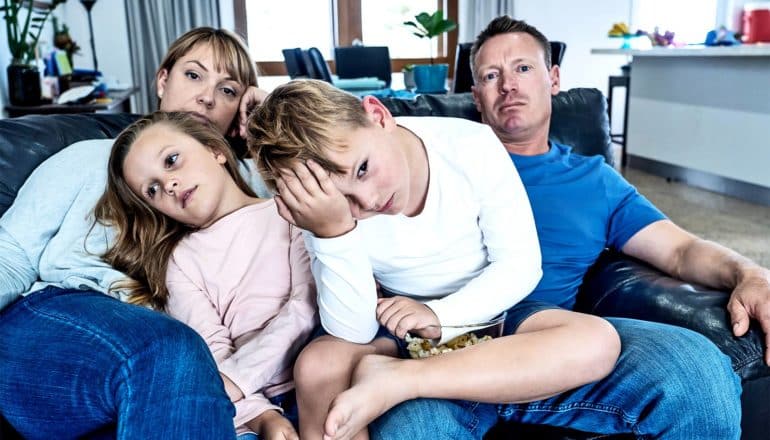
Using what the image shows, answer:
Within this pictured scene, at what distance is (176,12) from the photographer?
6.09m

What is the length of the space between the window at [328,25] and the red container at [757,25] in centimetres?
306

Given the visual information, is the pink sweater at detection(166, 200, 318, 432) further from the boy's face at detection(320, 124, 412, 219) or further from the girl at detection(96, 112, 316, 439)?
the boy's face at detection(320, 124, 412, 219)

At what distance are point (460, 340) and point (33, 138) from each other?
105cm

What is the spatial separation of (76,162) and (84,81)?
7.56 feet

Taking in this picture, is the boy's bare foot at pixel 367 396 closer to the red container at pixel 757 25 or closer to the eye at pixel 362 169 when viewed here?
the eye at pixel 362 169

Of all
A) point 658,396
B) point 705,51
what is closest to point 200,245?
point 658,396

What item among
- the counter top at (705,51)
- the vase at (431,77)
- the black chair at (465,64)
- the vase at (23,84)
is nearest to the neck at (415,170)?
the vase at (23,84)

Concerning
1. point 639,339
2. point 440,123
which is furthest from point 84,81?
point 639,339

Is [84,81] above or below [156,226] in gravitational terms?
above

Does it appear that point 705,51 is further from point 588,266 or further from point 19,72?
point 19,72

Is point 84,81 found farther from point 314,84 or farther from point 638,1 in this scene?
point 638,1

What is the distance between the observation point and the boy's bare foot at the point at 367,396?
934mm

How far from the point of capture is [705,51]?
4.33m

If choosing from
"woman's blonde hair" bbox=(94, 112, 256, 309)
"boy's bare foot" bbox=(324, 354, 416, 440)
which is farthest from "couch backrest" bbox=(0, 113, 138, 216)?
"boy's bare foot" bbox=(324, 354, 416, 440)
